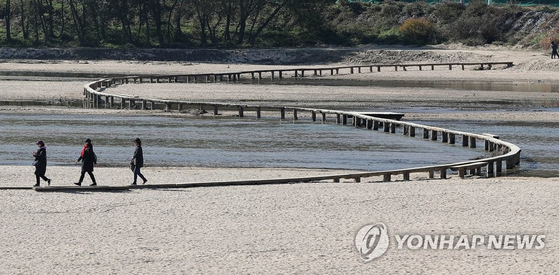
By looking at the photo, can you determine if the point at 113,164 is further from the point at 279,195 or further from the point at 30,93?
the point at 30,93

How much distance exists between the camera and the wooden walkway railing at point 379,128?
2489 cm

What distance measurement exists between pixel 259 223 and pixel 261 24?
82.3m

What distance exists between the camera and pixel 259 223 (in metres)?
18.5

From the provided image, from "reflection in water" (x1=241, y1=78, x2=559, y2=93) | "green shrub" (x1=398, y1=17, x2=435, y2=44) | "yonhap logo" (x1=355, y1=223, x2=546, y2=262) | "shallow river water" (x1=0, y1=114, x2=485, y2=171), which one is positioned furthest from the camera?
"green shrub" (x1=398, y1=17, x2=435, y2=44)

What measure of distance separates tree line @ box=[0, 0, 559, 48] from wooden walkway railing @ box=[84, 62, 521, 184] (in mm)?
35898

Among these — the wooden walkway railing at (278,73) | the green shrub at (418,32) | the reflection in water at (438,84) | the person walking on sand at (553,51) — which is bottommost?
the reflection in water at (438,84)

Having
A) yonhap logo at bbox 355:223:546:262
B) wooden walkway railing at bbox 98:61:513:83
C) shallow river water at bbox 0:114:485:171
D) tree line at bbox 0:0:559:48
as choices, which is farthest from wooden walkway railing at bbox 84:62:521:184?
tree line at bbox 0:0:559:48

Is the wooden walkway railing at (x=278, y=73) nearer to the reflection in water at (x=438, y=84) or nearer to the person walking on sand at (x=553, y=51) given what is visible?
the reflection in water at (x=438, y=84)

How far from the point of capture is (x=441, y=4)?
10019 cm

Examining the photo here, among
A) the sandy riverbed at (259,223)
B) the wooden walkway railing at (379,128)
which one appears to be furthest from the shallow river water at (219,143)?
the sandy riverbed at (259,223)

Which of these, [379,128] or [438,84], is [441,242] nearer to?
[379,128]

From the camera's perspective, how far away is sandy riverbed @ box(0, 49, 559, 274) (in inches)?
608

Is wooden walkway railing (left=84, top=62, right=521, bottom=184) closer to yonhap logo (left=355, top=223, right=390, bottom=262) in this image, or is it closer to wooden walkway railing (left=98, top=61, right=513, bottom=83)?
yonhap logo (left=355, top=223, right=390, bottom=262)

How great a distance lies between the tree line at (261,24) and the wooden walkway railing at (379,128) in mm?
35898
